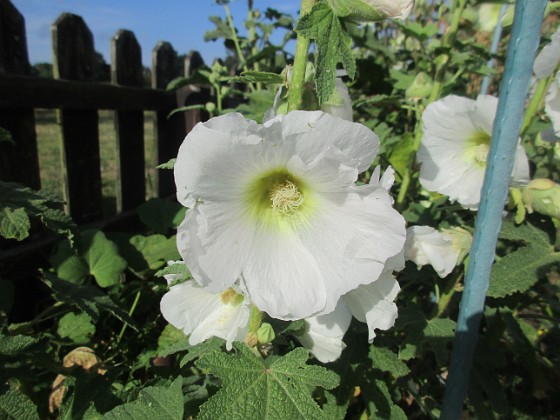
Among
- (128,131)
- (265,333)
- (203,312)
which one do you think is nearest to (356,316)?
(265,333)

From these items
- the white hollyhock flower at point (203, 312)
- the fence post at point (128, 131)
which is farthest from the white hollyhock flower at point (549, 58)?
the fence post at point (128, 131)

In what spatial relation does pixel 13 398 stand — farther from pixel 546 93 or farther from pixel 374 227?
pixel 546 93

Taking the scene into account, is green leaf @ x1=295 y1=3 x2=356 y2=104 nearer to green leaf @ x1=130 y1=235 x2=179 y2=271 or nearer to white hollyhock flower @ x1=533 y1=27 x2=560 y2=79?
white hollyhock flower @ x1=533 y1=27 x2=560 y2=79

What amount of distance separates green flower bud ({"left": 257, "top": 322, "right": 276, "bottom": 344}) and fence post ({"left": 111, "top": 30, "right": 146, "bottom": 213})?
2522 mm

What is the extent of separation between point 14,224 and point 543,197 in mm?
1282

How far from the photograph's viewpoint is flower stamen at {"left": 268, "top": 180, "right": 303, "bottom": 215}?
96 centimetres

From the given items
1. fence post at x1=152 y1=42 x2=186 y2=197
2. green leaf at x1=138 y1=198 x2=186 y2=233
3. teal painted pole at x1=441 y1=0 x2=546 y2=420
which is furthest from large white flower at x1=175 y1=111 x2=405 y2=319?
fence post at x1=152 y1=42 x2=186 y2=197

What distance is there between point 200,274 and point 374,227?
0.31 m

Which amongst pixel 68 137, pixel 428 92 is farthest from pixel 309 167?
pixel 68 137

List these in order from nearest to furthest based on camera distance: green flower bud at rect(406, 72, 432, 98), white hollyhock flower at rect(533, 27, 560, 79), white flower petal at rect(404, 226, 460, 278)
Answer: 1. white flower petal at rect(404, 226, 460, 278)
2. white hollyhock flower at rect(533, 27, 560, 79)
3. green flower bud at rect(406, 72, 432, 98)

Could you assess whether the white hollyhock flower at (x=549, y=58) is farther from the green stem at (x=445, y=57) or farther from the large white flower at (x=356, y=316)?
the large white flower at (x=356, y=316)

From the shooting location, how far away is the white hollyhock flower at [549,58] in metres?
1.13

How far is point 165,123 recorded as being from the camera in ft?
11.8

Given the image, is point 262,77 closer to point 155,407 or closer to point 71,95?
point 155,407
